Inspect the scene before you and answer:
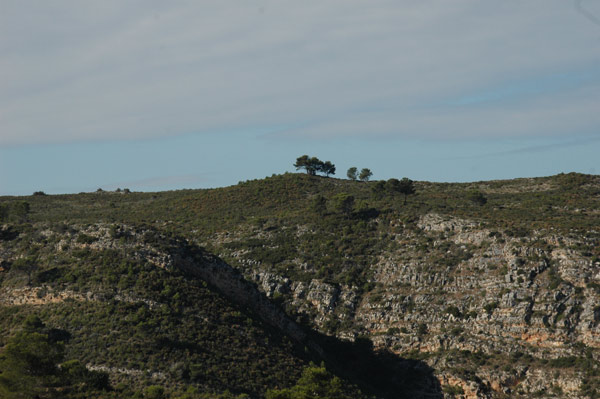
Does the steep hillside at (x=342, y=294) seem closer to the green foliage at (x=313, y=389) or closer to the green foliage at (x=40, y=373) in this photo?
the green foliage at (x=40, y=373)

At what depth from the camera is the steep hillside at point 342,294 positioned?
7459cm

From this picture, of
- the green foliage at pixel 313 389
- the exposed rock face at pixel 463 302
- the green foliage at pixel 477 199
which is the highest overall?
the green foliage at pixel 477 199

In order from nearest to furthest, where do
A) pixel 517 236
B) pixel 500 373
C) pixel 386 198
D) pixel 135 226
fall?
pixel 500 373, pixel 135 226, pixel 517 236, pixel 386 198

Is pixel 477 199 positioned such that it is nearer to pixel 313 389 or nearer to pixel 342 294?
pixel 342 294

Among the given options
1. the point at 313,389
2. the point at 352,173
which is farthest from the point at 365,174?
the point at 313,389

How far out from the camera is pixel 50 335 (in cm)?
7138

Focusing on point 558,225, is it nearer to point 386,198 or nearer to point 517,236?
point 517,236

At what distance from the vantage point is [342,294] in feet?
334

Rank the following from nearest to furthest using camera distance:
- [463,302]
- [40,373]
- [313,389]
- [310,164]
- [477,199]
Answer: [40,373], [313,389], [463,302], [477,199], [310,164]

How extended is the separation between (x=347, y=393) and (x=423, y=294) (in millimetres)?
28977

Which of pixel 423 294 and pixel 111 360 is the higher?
pixel 423 294

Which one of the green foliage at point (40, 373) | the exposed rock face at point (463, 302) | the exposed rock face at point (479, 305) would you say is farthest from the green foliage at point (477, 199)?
the green foliage at point (40, 373)

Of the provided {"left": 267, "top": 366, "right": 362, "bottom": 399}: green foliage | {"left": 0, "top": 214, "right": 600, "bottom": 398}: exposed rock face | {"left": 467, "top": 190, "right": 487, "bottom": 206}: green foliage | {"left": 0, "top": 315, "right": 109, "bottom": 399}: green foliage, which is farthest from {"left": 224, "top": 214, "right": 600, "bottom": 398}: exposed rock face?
{"left": 0, "top": 315, "right": 109, "bottom": 399}: green foliage

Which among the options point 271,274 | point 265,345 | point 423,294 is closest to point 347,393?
point 265,345
